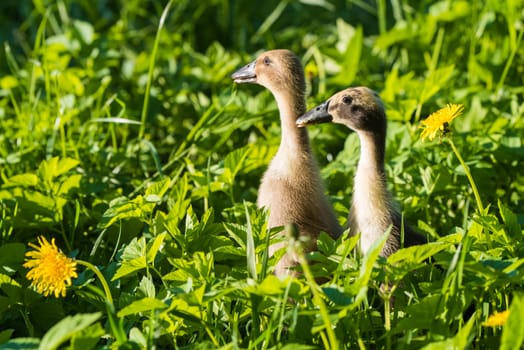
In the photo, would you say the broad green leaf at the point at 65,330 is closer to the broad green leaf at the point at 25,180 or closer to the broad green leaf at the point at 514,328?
the broad green leaf at the point at 514,328

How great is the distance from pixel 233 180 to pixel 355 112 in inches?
23.0

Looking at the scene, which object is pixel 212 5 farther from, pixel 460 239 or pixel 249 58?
pixel 460 239

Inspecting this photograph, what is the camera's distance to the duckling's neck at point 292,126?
10.7 feet

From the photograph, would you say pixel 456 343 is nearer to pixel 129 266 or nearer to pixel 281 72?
pixel 129 266

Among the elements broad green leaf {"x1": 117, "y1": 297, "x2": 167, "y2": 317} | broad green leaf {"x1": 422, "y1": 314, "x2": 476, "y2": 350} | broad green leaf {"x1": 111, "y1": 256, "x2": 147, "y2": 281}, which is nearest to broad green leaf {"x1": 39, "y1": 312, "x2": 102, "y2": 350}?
broad green leaf {"x1": 117, "y1": 297, "x2": 167, "y2": 317}

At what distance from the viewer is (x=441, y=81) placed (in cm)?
412

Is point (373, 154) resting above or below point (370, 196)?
above

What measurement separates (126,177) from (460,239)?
67.8 inches

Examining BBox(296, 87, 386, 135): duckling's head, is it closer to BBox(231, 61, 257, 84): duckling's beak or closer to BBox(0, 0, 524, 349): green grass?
BBox(0, 0, 524, 349): green grass

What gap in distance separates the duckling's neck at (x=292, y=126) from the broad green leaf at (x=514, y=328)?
4.11ft

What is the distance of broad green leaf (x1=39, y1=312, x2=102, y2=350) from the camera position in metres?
2.06

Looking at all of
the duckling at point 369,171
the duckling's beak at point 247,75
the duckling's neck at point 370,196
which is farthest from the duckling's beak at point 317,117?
the duckling's beak at point 247,75

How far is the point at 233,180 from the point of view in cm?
346

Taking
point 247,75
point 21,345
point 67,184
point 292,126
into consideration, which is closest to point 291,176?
point 292,126
